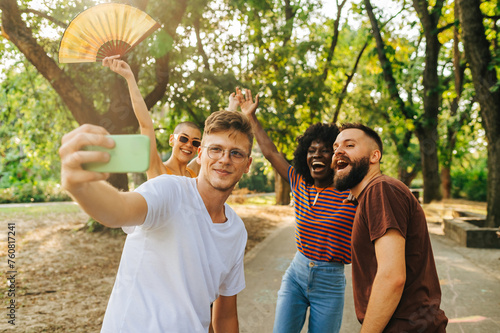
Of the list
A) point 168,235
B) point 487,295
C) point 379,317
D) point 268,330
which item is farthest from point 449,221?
point 168,235

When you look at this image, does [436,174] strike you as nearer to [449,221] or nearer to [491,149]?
[449,221]

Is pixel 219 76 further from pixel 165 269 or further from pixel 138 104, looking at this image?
pixel 165 269

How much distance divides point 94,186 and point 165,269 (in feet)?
2.05

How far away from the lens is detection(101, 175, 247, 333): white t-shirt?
5.06 ft

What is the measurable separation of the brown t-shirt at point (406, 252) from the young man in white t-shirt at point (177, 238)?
727 millimetres

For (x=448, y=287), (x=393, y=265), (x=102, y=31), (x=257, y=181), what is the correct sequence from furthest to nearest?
(x=257, y=181)
(x=448, y=287)
(x=102, y=31)
(x=393, y=265)

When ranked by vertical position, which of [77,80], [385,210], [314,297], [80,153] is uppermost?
[77,80]

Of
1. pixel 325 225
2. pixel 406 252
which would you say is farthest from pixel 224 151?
pixel 325 225

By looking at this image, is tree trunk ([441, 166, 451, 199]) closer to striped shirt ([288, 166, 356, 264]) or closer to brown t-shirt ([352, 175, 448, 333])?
striped shirt ([288, 166, 356, 264])

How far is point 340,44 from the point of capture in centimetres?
1969

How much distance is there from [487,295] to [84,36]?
6.44 m

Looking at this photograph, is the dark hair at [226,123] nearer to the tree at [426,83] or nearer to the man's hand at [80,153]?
the man's hand at [80,153]

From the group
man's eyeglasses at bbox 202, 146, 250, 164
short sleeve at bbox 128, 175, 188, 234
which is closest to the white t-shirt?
short sleeve at bbox 128, 175, 188, 234

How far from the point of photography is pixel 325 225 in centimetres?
276
